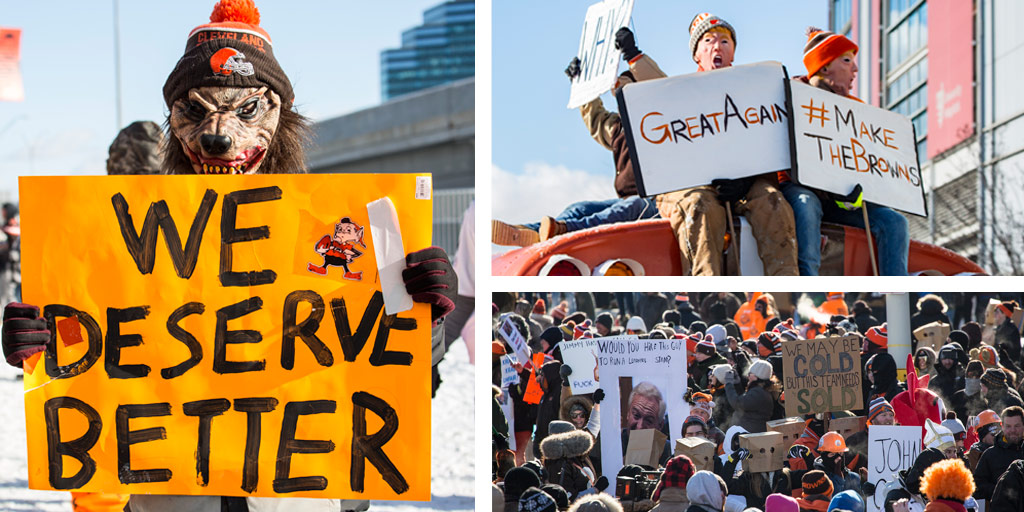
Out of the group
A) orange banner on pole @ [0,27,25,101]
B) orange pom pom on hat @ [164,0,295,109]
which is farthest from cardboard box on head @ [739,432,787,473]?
orange banner on pole @ [0,27,25,101]

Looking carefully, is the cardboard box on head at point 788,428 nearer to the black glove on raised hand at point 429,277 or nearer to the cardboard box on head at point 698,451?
the cardboard box on head at point 698,451

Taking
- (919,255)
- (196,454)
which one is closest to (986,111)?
(919,255)

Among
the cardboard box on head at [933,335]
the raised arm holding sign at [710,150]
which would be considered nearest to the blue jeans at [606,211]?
the raised arm holding sign at [710,150]

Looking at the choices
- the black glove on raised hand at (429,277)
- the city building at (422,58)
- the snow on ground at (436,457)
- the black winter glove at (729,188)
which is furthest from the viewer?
the city building at (422,58)

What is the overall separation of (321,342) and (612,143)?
8.07 ft

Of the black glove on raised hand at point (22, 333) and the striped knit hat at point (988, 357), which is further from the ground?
the black glove on raised hand at point (22, 333)

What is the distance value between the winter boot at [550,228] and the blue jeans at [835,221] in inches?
39.3

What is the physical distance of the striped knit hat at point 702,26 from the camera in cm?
397

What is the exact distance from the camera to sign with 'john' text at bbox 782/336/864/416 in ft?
7.66

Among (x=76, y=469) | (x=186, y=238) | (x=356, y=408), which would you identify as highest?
(x=186, y=238)

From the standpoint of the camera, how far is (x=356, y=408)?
2.09 meters

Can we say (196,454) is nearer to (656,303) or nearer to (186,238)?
(186,238)

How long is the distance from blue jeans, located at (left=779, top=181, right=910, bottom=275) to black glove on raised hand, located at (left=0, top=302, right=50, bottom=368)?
2585 mm

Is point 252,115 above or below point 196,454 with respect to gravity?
above
